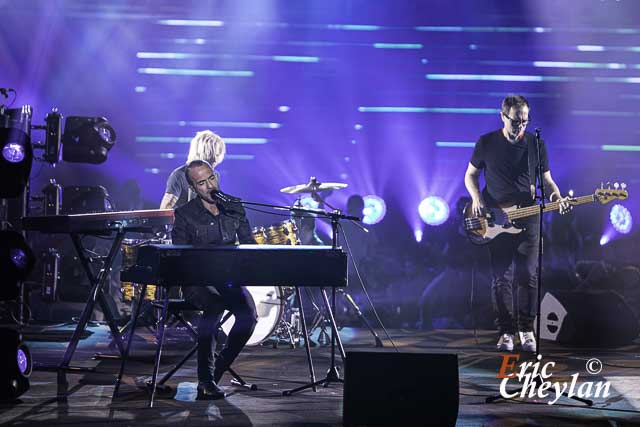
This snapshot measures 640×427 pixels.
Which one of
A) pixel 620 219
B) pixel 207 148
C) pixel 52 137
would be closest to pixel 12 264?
pixel 207 148

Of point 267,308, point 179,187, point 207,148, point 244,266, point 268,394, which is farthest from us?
point 267,308

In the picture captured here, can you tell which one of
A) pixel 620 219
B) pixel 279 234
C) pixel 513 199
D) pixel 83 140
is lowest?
pixel 279 234

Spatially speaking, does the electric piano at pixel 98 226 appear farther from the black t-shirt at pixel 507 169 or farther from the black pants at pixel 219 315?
the black t-shirt at pixel 507 169

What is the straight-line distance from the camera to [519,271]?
684 centimetres

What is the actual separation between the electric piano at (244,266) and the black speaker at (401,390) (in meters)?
0.76

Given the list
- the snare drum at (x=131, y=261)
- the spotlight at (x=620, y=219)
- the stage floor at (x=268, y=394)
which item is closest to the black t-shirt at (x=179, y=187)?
the snare drum at (x=131, y=261)

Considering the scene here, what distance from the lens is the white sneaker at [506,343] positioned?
6.84 meters

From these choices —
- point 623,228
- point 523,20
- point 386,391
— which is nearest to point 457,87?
point 523,20

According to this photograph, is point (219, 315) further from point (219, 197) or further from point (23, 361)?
point (23, 361)

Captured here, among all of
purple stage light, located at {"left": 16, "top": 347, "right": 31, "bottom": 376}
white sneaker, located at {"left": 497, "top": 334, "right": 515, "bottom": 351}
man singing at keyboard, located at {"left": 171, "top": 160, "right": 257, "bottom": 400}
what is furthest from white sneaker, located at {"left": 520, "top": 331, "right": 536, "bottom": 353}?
purple stage light, located at {"left": 16, "top": 347, "right": 31, "bottom": 376}

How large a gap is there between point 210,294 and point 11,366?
124 cm

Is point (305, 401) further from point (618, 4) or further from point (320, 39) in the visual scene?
point (618, 4)

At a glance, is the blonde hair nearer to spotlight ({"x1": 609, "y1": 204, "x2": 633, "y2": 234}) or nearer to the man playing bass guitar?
the man playing bass guitar

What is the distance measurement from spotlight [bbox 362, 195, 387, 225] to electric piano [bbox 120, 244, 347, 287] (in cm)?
629
